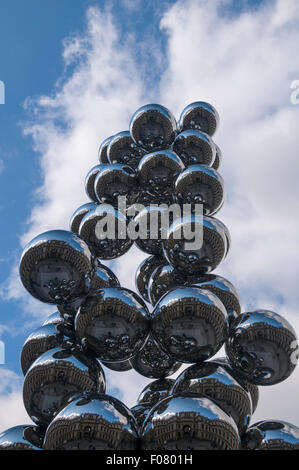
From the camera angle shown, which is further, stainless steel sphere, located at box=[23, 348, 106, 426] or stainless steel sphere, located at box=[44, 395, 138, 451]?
stainless steel sphere, located at box=[23, 348, 106, 426]

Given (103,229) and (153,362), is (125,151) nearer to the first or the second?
(103,229)

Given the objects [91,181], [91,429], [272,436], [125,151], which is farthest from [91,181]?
[272,436]

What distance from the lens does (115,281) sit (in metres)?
4.16

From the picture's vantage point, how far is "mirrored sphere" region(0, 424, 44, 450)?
9.64ft

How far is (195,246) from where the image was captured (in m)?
3.32

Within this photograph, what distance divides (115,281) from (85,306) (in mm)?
999

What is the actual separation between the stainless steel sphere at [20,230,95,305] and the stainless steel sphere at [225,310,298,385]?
1.26m

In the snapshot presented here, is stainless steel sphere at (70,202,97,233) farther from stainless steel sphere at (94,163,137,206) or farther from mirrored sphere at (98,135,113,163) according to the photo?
mirrored sphere at (98,135,113,163)

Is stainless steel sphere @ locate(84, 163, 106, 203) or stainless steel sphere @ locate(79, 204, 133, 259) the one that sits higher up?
→ stainless steel sphere @ locate(84, 163, 106, 203)

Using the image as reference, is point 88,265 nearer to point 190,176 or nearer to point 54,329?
point 54,329

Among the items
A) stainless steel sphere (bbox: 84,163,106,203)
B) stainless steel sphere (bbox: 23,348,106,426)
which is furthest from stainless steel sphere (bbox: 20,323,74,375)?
stainless steel sphere (bbox: 84,163,106,203)

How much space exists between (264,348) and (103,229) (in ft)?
6.11

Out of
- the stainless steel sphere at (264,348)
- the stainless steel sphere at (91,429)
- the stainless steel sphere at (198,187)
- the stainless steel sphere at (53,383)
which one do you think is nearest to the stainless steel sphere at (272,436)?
the stainless steel sphere at (264,348)
